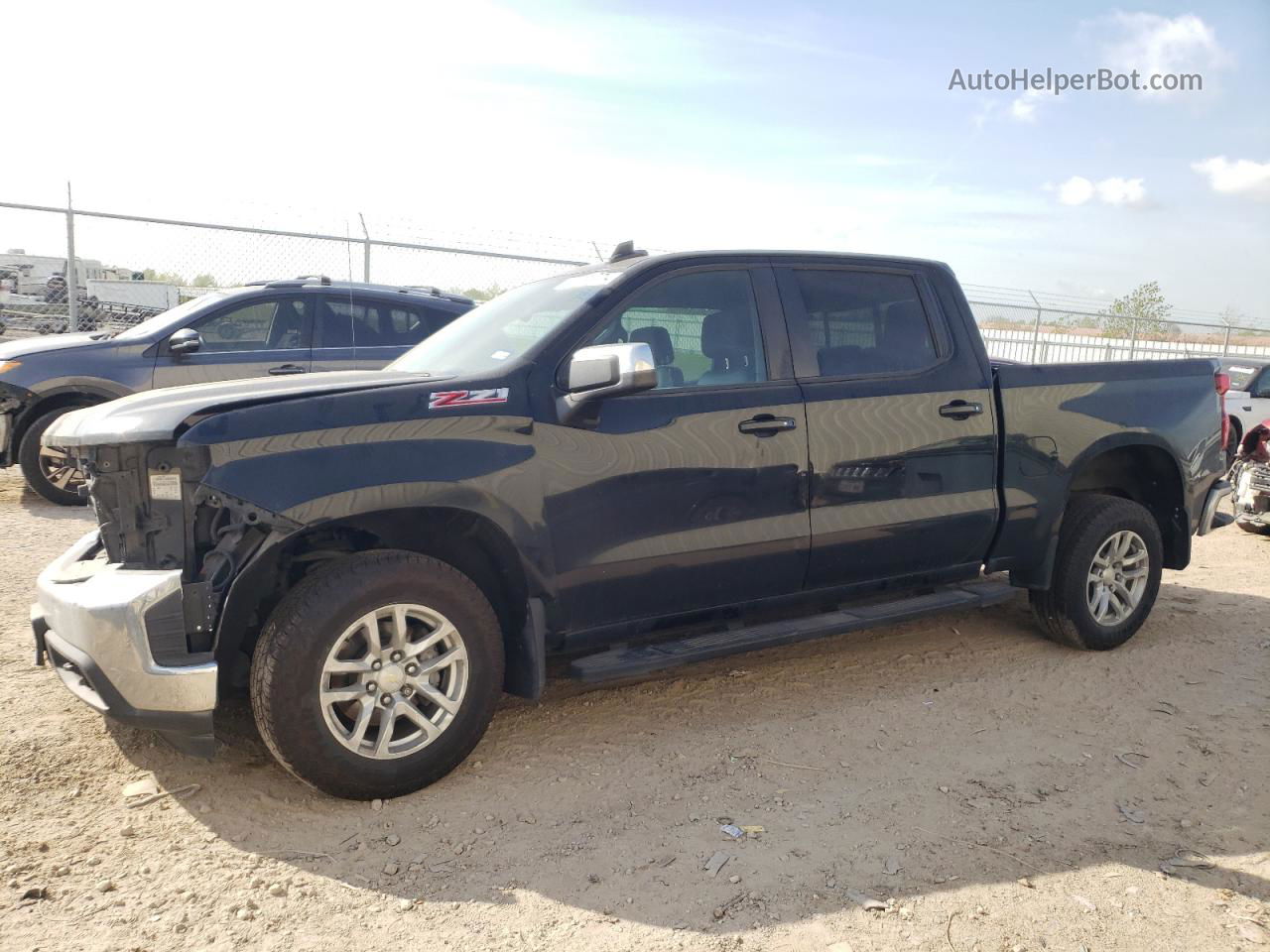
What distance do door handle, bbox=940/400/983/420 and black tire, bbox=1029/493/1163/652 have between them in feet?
2.97

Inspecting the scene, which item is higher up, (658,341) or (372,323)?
(372,323)

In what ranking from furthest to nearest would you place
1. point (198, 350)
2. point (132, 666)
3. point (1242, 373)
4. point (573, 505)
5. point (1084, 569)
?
1. point (1242, 373)
2. point (198, 350)
3. point (1084, 569)
4. point (573, 505)
5. point (132, 666)

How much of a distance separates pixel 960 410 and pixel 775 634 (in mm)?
1414

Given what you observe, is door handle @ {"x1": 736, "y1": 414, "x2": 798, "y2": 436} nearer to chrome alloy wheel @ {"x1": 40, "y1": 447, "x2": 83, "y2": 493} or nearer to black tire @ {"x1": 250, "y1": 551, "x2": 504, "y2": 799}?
black tire @ {"x1": 250, "y1": 551, "x2": 504, "y2": 799}

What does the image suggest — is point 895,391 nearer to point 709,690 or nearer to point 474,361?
point 709,690

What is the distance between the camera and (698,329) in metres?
4.10

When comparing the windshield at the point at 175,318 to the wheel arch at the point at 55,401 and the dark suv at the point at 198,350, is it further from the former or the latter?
the wheel arch at the point at 55,401

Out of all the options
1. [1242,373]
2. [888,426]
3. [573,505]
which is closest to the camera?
[573,505]

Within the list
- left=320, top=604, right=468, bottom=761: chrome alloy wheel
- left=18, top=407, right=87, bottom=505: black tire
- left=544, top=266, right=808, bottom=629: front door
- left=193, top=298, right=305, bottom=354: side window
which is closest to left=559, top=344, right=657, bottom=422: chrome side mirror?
left=544, top=266, right=808, bottom=629: front door

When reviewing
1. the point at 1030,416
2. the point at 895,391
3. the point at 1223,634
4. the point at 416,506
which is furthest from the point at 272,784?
the point at 1223,634

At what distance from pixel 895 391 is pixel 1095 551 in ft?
4.90

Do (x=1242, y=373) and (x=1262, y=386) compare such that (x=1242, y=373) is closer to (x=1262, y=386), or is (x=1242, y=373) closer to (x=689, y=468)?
(x=1262, y=386)

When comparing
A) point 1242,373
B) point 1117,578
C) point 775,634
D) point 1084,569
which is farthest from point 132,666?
point 1242,373

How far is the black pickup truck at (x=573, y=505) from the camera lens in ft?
10.6
